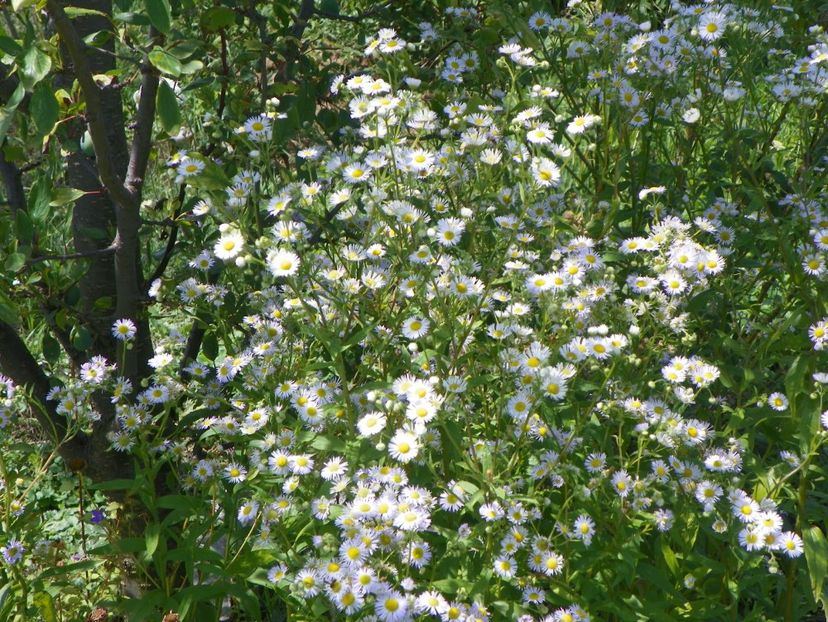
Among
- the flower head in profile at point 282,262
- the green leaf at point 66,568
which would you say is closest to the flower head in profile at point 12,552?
the green leaf at point 66,568

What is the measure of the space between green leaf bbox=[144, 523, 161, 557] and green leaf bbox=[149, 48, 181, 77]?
1.07 metres

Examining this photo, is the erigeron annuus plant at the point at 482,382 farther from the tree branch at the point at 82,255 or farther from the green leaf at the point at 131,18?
the green leaf at the point at 131,18

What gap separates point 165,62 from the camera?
1778 mm

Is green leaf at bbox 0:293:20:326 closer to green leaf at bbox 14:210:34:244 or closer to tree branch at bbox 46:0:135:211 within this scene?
green leaf at bbox 14:210:34:244

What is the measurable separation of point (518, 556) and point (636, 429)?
1.23ft

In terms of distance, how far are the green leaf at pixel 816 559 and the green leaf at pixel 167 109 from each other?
1.61 m

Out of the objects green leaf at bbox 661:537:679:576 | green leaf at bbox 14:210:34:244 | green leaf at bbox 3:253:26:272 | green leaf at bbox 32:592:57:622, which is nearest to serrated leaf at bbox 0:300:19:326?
green leaf at bbox 3:253:26:272

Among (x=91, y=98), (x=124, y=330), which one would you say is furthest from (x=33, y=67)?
(x=124, y=330)

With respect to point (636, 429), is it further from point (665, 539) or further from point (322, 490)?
point (322, 490)

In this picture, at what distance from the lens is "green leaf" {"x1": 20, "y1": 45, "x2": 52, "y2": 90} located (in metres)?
1.68

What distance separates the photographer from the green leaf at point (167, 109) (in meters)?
1.84

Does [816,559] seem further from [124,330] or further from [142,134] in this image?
[142,134]

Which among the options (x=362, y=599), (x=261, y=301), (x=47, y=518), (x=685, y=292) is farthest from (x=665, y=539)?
(x=47, y=518)

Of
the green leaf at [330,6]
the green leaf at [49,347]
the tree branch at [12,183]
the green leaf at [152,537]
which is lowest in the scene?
the green leaf at [152,537]
